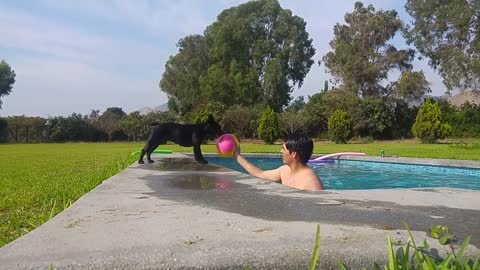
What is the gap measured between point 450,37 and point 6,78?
1657 inches

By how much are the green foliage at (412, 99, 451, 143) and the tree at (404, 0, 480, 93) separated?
3764 mm

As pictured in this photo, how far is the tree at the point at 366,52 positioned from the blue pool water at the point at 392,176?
68.4 ft

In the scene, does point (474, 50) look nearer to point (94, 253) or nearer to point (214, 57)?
point (214, 57)

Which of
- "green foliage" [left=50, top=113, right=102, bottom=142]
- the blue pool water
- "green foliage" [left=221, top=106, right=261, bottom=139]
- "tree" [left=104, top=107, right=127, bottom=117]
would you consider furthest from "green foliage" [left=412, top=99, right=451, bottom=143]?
"tree" [left=104, top=107, right=127, bottom=117]

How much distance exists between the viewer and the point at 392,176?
9.05 m

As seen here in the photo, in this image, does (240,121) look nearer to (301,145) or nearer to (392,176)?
(392,176)

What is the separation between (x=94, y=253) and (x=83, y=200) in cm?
137

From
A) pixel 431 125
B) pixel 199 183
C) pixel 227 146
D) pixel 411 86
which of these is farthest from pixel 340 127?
pixel 199 183

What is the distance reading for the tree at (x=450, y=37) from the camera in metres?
24.5

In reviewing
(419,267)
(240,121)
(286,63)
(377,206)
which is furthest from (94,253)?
(286,63)

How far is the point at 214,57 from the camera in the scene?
38.1 meters

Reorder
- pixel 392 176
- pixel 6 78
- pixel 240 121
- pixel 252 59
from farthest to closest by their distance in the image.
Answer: pixel 6 78
pixel 252 59
pixel 240 121
pixel 392 176

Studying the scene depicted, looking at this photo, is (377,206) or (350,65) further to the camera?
(350,65)

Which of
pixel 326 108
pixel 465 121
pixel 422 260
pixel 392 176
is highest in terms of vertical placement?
pixel 326 108
